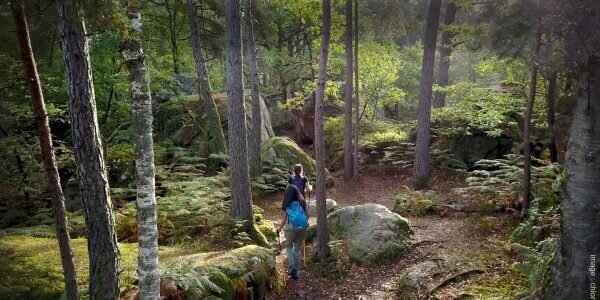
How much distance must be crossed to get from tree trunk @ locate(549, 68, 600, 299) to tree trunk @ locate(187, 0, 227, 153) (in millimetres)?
13165

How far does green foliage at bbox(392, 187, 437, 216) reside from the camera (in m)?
11.9

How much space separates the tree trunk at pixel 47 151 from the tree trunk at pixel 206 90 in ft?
33.2

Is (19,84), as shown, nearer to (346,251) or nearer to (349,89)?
(346,251)

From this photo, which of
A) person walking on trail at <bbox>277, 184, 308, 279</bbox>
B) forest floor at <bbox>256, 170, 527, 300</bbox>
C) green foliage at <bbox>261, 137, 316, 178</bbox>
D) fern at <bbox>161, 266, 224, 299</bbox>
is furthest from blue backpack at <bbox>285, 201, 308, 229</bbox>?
green foliage at <bbox>261, 137, 316, 178</bbox>

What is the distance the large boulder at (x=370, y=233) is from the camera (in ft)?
29.0

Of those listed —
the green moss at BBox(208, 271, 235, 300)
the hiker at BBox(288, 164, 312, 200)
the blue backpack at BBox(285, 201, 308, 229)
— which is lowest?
the green moss at BBox(208, 271, 235, 300)

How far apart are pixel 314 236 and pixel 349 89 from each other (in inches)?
324

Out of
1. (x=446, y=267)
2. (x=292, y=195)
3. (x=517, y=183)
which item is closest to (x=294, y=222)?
(x=292, y=195)

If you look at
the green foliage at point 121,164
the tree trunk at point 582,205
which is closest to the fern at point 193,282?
the tree trunk at point 582,205

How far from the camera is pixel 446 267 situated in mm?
7406

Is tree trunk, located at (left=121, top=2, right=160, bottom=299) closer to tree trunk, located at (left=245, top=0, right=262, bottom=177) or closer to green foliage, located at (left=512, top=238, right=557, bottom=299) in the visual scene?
green foliage, located at (left=512, top=238, right=557, bottom=299)

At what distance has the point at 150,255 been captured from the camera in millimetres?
4938

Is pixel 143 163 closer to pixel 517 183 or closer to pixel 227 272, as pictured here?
pixel 227 272

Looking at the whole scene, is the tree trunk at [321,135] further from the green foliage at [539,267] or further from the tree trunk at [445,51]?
the tree trunk at [445,51]
